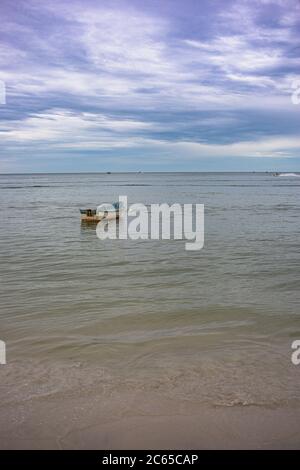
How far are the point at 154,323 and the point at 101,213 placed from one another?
20264mm

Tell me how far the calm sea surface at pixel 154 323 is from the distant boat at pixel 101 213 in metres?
10.8

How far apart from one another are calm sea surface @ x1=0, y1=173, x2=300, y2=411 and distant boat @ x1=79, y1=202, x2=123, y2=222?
1079 centimetres

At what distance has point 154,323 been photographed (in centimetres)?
846

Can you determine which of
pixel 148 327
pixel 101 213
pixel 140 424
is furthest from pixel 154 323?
pixel 101 213

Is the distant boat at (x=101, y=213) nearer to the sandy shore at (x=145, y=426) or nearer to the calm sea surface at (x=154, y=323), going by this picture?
the calm sea surface at (x=154, y=323)

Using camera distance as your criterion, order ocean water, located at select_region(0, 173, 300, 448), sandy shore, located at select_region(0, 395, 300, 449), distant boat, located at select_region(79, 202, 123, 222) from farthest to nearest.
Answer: distant boat, located at select_region(79, 202, 123, 222) < ocean water, located at select_region(0, 173, 300, 448) < sandy shore, located at select_region(0, 395, 300, 449)

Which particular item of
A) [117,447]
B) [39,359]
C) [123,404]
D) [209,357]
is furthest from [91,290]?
[117,447]

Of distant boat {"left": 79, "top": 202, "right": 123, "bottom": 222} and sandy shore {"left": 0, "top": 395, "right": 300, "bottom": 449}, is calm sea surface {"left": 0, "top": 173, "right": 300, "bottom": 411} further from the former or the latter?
distant boat {"left": 79, "top": 202, "right": 123, "bottom": 222}

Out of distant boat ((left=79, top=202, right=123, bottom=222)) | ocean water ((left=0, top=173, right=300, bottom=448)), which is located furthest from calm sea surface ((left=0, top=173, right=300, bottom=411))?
distant boat ((left=79, top=202, right=123, bottom=222))

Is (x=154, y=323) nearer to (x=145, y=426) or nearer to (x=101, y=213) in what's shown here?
(x=145, y=426)

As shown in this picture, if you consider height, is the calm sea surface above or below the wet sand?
above

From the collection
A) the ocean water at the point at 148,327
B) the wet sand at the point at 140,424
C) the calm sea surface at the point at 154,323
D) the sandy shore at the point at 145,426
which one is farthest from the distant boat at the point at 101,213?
the sandy shore at the point at 145,426

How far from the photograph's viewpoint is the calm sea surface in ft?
19.0

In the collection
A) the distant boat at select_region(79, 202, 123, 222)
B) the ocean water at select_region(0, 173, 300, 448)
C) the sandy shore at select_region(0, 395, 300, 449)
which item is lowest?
the sandy shore at select_region(0, 395, 300, 449)
